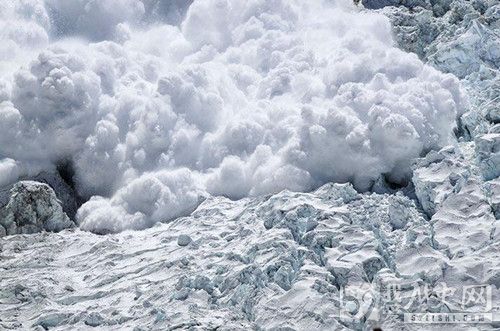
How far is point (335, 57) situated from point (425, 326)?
47.8 meters

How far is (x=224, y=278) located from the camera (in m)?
69.8

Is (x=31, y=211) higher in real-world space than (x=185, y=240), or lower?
higher

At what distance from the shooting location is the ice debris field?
67.6 metres

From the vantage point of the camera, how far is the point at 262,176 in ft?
284

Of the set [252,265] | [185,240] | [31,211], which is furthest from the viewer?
[31,211]

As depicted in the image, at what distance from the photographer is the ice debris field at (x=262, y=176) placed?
6756 cm

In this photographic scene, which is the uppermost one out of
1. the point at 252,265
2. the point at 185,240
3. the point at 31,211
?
the point at 31,211

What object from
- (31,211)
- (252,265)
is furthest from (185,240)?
(31,211)

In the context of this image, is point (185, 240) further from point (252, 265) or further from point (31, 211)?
point (31, 211)

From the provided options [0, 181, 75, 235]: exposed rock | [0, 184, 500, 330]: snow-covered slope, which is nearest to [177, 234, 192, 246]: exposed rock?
[0, 184, 500, 330]: snow-covered slope

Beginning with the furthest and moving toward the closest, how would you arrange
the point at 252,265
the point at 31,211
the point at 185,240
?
1. the point at 31,211
2. the point at 185,240
3. the point at 252,265

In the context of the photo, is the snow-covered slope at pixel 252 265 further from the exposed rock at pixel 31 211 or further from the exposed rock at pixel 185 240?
→ the exposed rock at pixel 31 211

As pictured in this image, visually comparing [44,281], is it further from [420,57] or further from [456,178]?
[420,57]

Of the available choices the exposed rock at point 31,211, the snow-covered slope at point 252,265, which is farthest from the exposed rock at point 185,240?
the exposed rock at point 31,211
